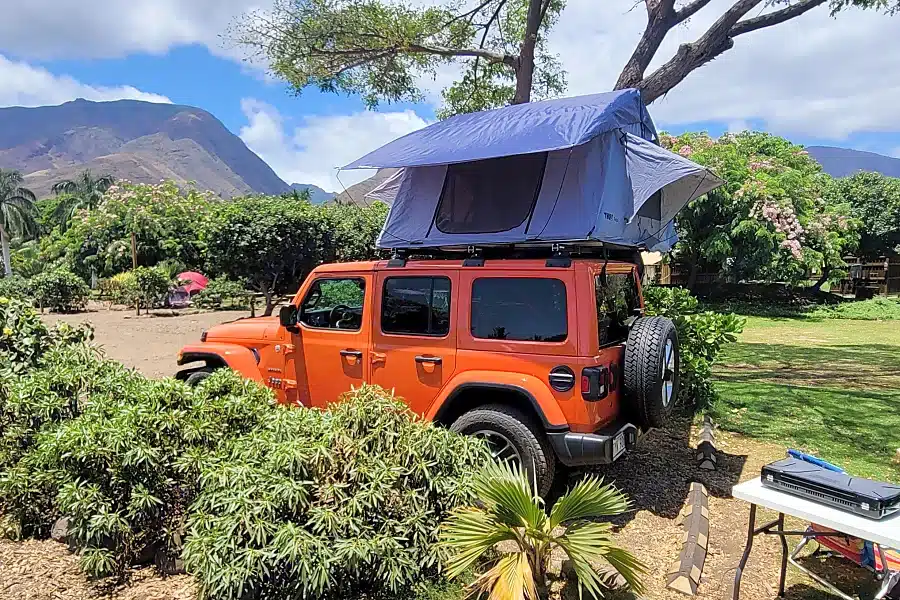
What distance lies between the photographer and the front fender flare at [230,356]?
572 cm

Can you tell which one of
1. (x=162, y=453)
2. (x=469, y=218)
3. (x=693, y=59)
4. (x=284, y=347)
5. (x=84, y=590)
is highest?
(x=693, y=59)

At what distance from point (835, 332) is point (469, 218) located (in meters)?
15.1

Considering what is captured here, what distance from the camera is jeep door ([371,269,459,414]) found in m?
4.76

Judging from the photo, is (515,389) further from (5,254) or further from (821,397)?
(5,254)

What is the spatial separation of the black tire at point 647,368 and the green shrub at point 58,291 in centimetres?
2310

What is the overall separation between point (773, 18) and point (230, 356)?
359 inches

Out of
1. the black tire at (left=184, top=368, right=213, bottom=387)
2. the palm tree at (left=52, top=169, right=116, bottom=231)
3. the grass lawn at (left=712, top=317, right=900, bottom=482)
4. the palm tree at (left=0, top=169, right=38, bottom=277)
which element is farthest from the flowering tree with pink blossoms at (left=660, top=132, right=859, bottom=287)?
the palm tree at (left=0, top=169, right=38, bottom=277)

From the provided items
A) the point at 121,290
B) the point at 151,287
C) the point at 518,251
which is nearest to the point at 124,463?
the point at 518,251

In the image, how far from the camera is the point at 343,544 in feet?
9.78

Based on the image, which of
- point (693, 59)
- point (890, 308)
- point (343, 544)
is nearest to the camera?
point (343, 544)

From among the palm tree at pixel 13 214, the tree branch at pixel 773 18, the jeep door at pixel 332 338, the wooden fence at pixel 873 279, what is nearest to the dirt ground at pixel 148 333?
the jeep door at pixel 332 338

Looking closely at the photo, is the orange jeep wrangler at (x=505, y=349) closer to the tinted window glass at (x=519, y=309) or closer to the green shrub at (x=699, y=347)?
the tinted window glass at (x=519, y=309)

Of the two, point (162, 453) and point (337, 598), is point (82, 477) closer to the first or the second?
point (162, 453)

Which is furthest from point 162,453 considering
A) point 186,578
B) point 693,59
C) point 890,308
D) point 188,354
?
point 890,308
